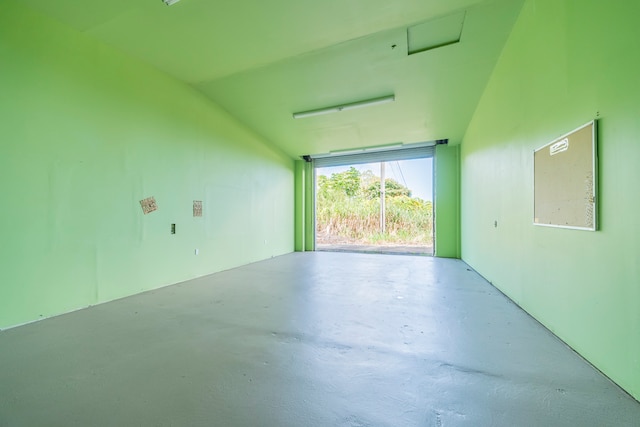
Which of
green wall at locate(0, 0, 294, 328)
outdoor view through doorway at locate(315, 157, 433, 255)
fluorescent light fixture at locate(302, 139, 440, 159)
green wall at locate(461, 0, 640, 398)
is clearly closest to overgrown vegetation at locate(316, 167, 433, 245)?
outdoor view through doorway at locate(315, 157, 433, 255)

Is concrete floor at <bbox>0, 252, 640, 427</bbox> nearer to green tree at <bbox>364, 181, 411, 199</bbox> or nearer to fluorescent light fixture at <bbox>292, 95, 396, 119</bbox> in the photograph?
fluorescent light fixture at <bbox>292, 95, 396, 119</bbox>

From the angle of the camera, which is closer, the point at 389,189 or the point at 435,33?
the point at 435,33

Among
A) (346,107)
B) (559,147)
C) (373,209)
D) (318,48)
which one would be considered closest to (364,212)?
(373,209)

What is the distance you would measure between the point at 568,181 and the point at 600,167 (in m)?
0.35

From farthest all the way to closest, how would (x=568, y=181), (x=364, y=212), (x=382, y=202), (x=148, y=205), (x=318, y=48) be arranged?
(x=364, y=212) < (x=382, y=202) < (x=148, y=205) < (x=318, y=48) < (x=568, y=181)

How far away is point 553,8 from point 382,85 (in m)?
2.31

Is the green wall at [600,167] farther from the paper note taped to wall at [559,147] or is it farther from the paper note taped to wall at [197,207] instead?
the paper note taped to wall at [197,207]

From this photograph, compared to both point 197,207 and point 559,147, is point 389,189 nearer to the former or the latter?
point 197,207

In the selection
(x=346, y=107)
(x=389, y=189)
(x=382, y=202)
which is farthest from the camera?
(x=389, y=189)

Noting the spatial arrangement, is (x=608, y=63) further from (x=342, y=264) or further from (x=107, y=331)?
(x=342, y=264)

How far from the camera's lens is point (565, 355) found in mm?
1914

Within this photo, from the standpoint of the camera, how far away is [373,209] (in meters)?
9.98

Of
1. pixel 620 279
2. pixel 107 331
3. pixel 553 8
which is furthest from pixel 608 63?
pixel 107 331

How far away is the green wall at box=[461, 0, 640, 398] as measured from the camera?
149 centimetres
